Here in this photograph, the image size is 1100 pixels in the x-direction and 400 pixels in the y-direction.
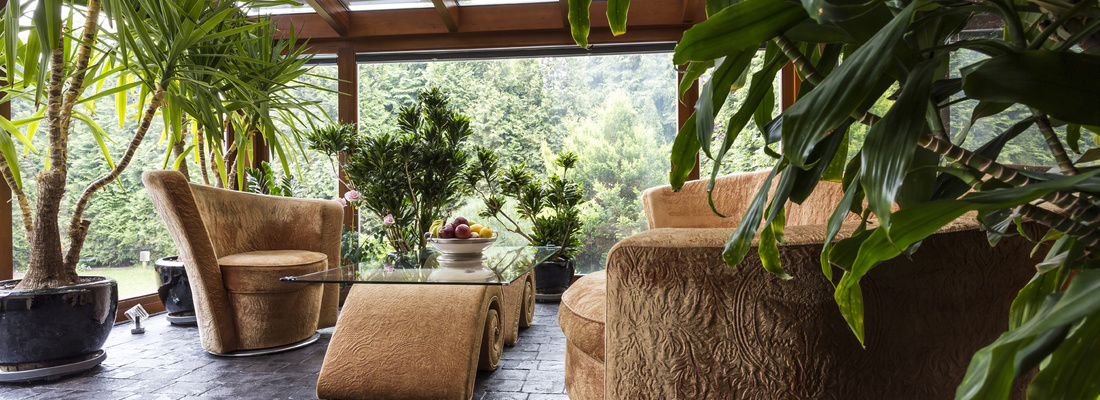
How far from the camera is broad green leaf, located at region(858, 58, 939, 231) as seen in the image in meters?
0.40

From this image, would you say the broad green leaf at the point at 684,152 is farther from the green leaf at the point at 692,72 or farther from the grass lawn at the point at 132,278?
the grass lawn at the point at 132,278

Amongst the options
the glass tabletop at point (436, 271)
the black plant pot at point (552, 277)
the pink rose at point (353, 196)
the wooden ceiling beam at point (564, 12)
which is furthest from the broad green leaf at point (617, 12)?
the wooden ceiling beam at point (564, 12)

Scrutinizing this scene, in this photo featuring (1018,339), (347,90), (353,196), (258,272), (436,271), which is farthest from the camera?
(347,90)

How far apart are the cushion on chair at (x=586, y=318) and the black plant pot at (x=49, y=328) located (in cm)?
191

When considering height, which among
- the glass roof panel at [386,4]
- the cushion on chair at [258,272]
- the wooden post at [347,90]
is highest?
the glass roof panel at [386,4]

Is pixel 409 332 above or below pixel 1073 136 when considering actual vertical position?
below

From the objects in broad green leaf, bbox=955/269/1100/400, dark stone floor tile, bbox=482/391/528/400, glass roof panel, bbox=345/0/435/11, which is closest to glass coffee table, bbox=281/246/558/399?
dark stone floor tile, bbox=482/391/528/400

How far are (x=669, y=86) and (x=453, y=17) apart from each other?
173cm

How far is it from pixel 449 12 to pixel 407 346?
298cm

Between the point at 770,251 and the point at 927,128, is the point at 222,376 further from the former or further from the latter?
the point at 927,128

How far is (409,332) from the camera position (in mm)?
1840

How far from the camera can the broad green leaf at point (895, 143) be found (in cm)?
40

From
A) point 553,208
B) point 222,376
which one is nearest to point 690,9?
point 553,208

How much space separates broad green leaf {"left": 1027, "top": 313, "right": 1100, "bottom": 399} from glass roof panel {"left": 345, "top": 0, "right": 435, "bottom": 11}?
4399mm
